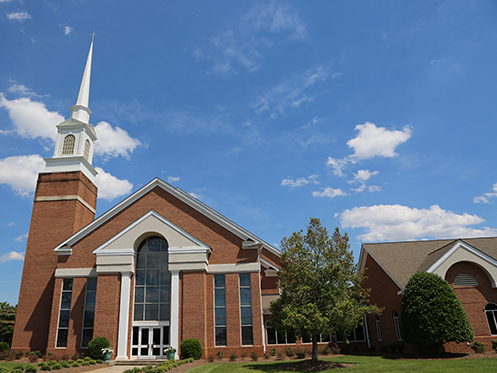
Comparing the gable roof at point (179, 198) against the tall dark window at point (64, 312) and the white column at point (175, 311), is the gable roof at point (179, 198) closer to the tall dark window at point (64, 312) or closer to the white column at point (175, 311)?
the tall dark window at point (64, 312)

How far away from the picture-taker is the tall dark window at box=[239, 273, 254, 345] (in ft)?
73.6

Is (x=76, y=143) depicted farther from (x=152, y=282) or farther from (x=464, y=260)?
(x=464, y=260)

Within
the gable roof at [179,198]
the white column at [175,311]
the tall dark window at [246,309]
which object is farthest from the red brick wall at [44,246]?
the tall dark window at [246,309]

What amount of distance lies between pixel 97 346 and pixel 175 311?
4.91 m

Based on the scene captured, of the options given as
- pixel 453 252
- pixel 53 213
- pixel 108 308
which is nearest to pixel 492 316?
pixel 453 252

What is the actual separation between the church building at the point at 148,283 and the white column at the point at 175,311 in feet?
0.21

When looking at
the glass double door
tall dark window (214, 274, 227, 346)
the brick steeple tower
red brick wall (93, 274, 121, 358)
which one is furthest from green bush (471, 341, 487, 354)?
the brick steeple tower

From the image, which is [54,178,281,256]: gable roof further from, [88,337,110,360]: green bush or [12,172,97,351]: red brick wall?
[88,337,110,360]: green bush

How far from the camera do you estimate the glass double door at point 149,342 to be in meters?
22.1

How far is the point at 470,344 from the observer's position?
71.4 ft

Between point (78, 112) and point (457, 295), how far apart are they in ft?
111

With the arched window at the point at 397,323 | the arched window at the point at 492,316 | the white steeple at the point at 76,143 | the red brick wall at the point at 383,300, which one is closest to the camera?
the arched window at the point at 492,316

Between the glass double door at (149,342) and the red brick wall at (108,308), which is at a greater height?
the red brick wall at (108,308)

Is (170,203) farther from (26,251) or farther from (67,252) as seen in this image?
(26,251)
